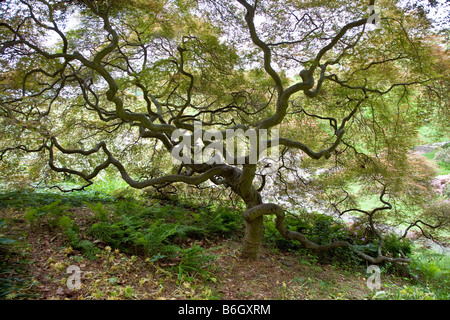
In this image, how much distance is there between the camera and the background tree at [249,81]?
3.88 metres

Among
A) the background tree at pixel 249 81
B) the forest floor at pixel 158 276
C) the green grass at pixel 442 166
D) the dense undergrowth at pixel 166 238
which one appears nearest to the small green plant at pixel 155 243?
the dense undergrowth at pixel 166 238

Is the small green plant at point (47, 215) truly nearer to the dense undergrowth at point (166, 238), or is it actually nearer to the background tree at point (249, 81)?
the dense undergrowth at point (166, 238)

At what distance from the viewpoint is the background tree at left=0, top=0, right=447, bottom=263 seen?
3.88 m

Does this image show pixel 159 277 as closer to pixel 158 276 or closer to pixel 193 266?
pixel 158 276

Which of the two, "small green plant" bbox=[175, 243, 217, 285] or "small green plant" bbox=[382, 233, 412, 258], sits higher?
"small green plant" bbox=[175, 243, 217, 285]

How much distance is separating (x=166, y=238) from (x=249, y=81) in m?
3.52

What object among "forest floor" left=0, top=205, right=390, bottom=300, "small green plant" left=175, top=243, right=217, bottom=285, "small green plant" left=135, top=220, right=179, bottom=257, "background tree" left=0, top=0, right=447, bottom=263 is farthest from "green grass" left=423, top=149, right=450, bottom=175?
"small green plant" left=135, top=220, right=179, bottom=257

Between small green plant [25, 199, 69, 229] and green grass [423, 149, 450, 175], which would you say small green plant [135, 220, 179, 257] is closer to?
small green plant [25, 199, 69, 229]

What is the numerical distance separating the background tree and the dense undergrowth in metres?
0.37

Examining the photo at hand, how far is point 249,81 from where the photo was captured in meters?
5.57

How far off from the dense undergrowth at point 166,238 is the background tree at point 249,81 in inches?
14.5

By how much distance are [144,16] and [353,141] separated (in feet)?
15.6

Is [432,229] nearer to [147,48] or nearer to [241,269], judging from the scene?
[241,269]

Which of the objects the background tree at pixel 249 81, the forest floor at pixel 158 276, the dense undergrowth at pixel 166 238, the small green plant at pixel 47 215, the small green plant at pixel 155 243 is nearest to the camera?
the forest floor at pixel 158 276
